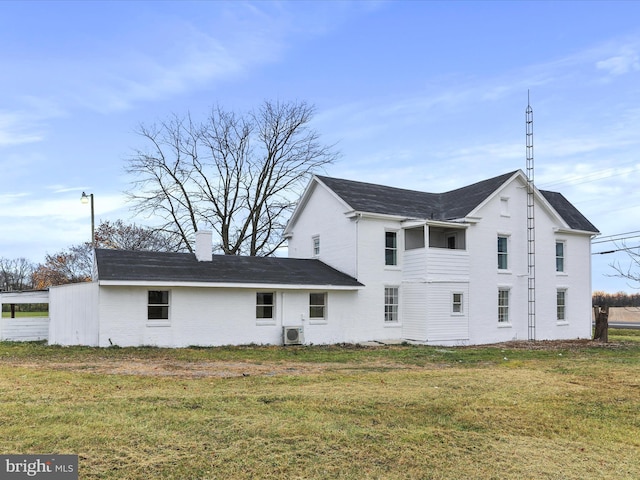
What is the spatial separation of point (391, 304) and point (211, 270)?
8140 mm

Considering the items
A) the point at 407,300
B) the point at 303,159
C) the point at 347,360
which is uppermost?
the point at 303,159

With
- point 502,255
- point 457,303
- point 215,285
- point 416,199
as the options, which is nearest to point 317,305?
point 215,285

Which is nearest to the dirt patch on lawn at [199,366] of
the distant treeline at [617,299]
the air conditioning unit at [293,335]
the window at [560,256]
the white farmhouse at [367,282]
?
the white farmhouse at [367,282]

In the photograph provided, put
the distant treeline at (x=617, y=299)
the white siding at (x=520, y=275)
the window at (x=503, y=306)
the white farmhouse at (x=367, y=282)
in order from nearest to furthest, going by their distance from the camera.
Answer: the white farmhouse at (x=367, y=282) → the white siding at (x=520, y=275) → the window at (x=503, y=306) → the distant treeline at (x=617, y=299)

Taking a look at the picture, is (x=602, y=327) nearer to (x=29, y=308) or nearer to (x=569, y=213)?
(x=569, y=213)

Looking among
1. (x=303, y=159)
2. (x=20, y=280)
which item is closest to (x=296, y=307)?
(x=303, y=159)

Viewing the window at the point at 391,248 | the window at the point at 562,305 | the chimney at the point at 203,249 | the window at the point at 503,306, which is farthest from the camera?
the window at the point at 562,305

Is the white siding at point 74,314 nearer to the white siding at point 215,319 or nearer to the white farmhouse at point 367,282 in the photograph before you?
the white farmhouse at point 367,282

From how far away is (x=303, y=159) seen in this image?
38.7 metres

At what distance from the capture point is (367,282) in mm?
23828

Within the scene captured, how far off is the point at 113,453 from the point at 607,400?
9083 mm

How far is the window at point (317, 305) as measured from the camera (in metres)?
23.0

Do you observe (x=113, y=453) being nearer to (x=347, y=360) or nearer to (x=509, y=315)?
(x=347, y=360)

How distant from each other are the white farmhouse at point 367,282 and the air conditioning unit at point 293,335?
0.05m
